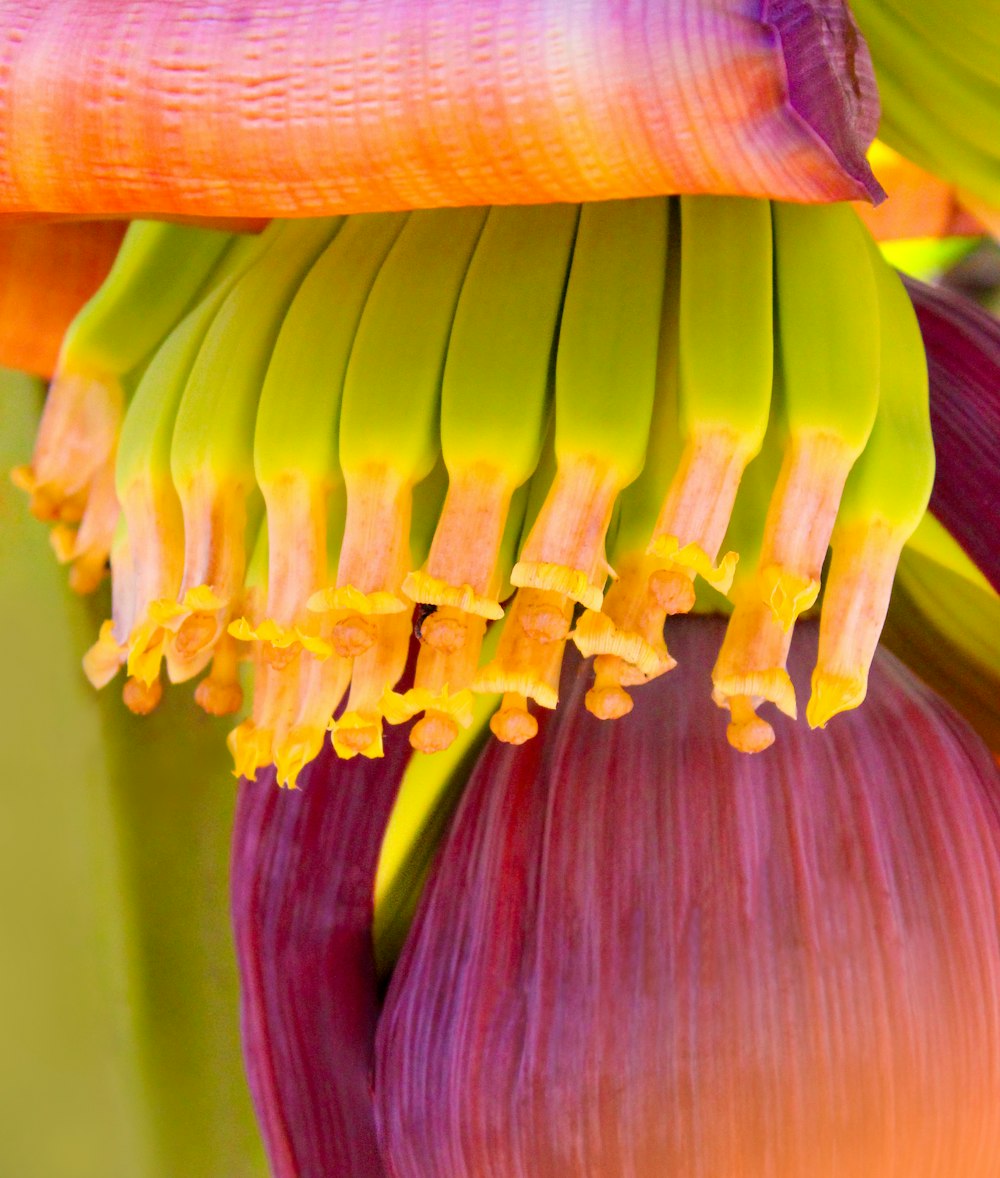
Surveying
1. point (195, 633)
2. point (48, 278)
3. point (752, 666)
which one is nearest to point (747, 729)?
point (752, 666)

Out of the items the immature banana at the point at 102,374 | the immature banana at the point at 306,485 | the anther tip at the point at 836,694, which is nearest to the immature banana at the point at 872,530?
the anther tip at the point at 836,694

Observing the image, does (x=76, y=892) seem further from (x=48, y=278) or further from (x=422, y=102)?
(x=422, y=102)

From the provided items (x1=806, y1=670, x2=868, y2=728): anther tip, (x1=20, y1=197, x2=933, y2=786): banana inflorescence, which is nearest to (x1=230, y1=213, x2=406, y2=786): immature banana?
(x1=20, y1=197, x2=933, y2=786): banana inflorescence

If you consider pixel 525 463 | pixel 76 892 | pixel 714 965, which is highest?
pixel 525 463

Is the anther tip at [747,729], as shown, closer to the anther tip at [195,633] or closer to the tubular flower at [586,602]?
the tubular flower at [586,602]

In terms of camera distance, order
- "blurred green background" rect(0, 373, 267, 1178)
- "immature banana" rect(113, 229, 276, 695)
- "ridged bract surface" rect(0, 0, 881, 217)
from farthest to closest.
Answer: "blurred green background" rect(0, 373, 267, 1178)
"immature banana" rect(113, 229, 276, 695)
"ridged bract surface" rect(0, 0, 881, 217)

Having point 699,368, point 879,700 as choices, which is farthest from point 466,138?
point 879,700

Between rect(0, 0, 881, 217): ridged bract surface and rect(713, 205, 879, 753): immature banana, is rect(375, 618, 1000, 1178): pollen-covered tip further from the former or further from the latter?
rect(0, 0, 881, 217): ridged bract surface

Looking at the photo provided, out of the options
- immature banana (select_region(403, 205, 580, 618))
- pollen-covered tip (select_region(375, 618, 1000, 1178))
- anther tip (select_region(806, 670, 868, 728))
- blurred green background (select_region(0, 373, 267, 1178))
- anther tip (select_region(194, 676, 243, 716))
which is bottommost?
blurred green background (select_region(0, 373, 267, 1178))
